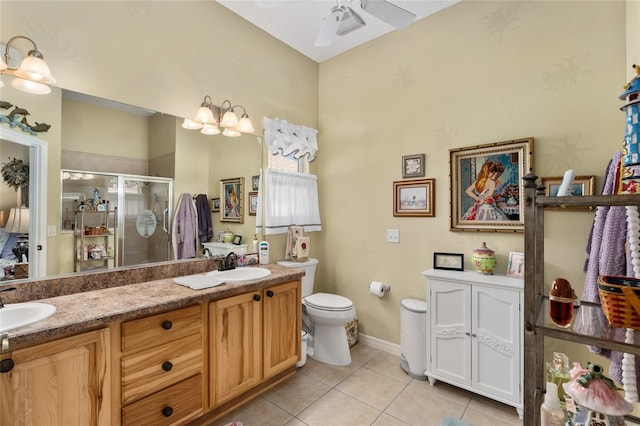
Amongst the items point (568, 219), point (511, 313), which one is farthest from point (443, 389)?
point (568, 219)

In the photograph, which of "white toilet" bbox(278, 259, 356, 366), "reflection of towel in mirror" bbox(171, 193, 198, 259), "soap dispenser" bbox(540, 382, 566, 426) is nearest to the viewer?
"soap dispenser" bbox(540, 382, 566, 426)

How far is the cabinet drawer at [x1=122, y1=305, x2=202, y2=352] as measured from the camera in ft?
4.64

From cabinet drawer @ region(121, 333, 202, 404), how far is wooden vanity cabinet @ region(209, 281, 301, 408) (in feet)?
0.37

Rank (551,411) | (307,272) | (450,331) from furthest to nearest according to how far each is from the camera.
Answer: (307,272), (450,331), (551,411)

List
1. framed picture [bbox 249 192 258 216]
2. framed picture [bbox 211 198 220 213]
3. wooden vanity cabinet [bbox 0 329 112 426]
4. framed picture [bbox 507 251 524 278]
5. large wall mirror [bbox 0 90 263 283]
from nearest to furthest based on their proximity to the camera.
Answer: wooden vanity cabinet [bbox 0 329 112 426] < large wall mirror [bbox 0 90 263 283] < framed picture [bbox 507 251 524 278] < framed picture [bbox 211 198 220 213] < framed picture [bbox 249 192 258 216]

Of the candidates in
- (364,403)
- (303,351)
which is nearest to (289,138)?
(303,351)

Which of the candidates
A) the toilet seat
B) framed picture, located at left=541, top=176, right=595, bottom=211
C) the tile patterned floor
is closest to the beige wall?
framed picture, located at left=541, top=176, right=595, bottom=211

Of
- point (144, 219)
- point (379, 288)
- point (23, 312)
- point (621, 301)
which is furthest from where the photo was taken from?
point (379, 288)

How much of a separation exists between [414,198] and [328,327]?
4.61 feet

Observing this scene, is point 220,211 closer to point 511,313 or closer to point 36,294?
point 36,294

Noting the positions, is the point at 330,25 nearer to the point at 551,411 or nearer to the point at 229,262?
the point at 229,262

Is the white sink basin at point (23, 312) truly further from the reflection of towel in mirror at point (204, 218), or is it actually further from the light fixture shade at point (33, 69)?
the light fixture shade at point (33, 69)

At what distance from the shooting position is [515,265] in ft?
6.80

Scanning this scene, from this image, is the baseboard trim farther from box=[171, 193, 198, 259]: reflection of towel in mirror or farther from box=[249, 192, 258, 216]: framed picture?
box=[171, 193, 198, 259]: reflection of towel in mirror
